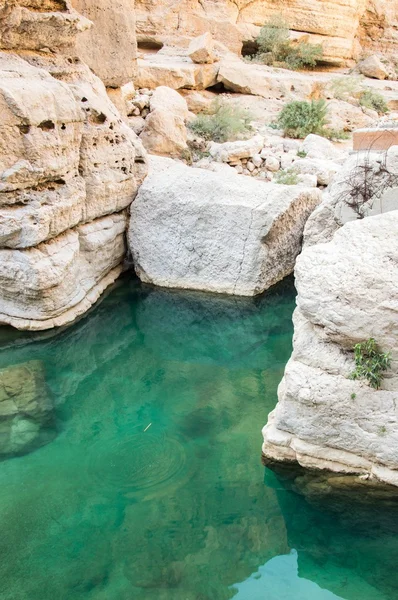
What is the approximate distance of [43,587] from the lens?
3.16 meters

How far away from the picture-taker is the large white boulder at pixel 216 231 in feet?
21.8

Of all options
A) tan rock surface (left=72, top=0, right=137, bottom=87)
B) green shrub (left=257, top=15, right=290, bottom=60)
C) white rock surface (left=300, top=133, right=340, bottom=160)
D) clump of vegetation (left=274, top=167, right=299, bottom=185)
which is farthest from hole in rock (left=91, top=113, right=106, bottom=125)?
green shrub (left=257, top=15, right=290, bottom=60)

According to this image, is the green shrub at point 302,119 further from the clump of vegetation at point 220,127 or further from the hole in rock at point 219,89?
the hole in rock at point 219,89

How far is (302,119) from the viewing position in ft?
37.4

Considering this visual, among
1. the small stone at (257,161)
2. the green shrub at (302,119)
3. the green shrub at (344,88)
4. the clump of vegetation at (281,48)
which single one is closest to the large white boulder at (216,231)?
the small stone at (257,161)

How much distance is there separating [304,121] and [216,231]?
5585 mm

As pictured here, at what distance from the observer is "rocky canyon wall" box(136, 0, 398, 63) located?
45.0 ft

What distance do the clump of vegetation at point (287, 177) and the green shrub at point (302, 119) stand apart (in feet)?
10.2

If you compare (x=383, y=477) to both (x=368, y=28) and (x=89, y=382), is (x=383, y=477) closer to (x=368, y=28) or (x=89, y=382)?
(x=89, y=382)

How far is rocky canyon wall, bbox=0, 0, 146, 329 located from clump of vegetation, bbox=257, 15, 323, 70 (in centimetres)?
953

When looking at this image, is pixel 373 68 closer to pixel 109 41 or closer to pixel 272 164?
pixel 272 164

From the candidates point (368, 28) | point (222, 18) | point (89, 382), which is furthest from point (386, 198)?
point (368, 28)

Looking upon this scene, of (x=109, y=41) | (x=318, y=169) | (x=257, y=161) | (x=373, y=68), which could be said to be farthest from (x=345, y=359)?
(x=373, y=68)

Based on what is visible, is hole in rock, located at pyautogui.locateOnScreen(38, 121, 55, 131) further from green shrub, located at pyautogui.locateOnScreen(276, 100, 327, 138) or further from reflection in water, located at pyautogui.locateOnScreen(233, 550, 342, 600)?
green shrub, located at pyautogui.locateOnScreen(276, 100, 327, 138)
